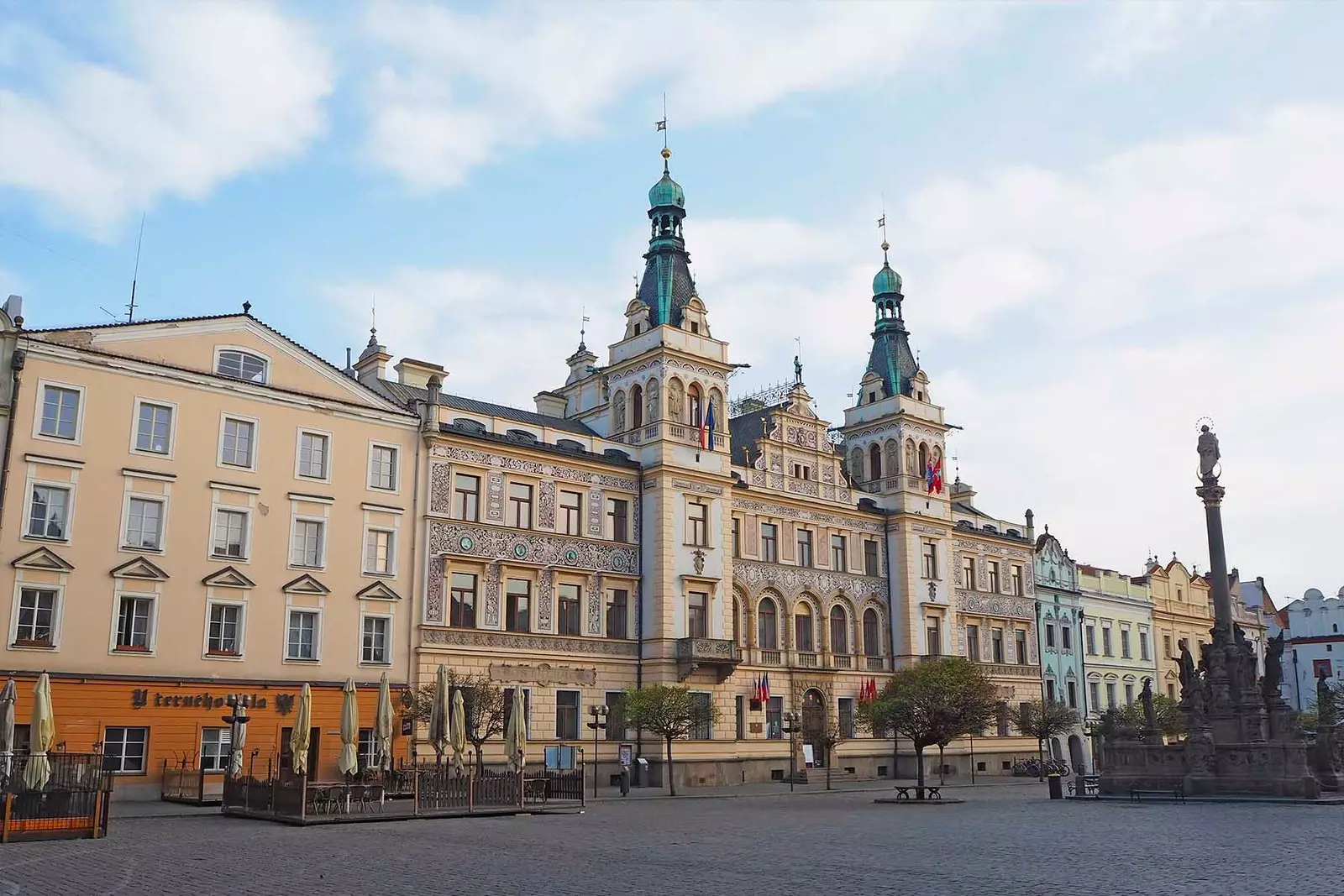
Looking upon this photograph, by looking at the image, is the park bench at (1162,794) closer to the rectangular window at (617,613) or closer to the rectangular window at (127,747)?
the rectangular window at (617,613)

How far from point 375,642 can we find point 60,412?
41.9 feet

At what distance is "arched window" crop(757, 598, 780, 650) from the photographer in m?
55.3

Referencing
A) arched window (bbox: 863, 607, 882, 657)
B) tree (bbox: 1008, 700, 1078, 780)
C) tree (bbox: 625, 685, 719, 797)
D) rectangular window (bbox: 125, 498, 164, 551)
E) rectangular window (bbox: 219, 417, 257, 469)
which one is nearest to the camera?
rectangular window (bbox: 125, 498, 164, 551)

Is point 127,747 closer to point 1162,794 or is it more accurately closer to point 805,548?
point 1162,794

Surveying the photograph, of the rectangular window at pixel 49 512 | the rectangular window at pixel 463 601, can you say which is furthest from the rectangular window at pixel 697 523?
the rectangular window at pixel 49 512

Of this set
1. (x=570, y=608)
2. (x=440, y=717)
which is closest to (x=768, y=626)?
(x=570, y=608)

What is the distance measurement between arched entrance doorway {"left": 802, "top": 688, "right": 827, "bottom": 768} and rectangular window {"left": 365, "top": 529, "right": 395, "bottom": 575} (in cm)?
2106

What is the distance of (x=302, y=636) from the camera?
136 ft

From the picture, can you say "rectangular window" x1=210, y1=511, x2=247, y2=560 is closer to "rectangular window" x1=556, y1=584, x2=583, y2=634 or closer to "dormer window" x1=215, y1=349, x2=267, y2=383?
"dormer window" x1=215, y1=349, x2=267, y2=383

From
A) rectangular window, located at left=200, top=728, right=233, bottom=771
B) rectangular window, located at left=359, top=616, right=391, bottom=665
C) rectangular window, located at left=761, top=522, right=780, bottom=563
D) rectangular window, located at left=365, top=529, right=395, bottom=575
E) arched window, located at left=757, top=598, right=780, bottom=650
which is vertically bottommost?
rectangular window, located at left=200, top=728, right=233, bottom=771

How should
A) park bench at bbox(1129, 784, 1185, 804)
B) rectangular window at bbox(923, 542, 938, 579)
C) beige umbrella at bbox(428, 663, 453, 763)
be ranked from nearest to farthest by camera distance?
1. beige umbrella at bbox(428, 663, 453, 763)
2. park bench at bbox(1129, 784, 1185, 804)
3. rectangular window at bbox(923, 542, 938, 579)

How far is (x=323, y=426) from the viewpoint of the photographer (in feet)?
142

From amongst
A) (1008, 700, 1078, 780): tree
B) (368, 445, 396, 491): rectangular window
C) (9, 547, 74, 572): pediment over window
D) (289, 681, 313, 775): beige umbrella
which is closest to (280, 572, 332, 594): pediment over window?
(368, 445, 396, 491): rectangular window

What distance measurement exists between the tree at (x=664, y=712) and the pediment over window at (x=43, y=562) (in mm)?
19439
